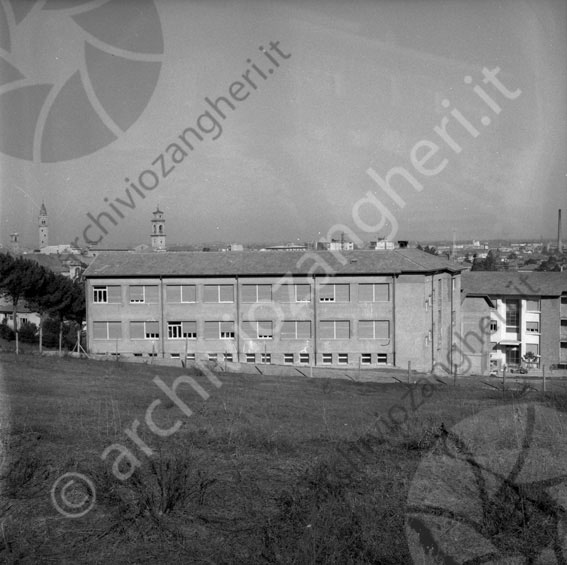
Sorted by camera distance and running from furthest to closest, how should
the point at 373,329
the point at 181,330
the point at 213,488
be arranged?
the point at 181,330, the point at 373,329, the point at 213,488

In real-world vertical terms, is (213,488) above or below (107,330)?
above

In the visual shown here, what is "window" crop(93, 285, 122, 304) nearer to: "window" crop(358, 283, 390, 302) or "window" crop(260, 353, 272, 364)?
"window" crop(260, 353, 272, 364)

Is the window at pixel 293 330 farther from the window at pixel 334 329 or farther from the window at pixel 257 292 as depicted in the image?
the window at pixel 257 292

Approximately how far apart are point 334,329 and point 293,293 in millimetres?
3069

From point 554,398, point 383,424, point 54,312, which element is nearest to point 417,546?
point 383,424

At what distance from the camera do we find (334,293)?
35219mm

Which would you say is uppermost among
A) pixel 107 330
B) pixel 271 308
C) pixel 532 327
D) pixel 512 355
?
pixel 271 308

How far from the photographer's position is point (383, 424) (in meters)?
8.09

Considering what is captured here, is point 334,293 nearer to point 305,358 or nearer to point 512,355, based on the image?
point 305,358

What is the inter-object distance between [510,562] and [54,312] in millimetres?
39548

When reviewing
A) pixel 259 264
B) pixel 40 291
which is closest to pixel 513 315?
pixel 259 264

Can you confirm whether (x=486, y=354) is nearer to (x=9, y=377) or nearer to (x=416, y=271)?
(x=416, y=271)

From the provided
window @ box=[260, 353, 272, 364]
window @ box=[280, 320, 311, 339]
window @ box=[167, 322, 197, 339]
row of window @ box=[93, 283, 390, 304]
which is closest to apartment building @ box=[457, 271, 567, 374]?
row of window @ box=[93, 283, 390, 304]

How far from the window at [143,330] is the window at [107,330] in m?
0.77
